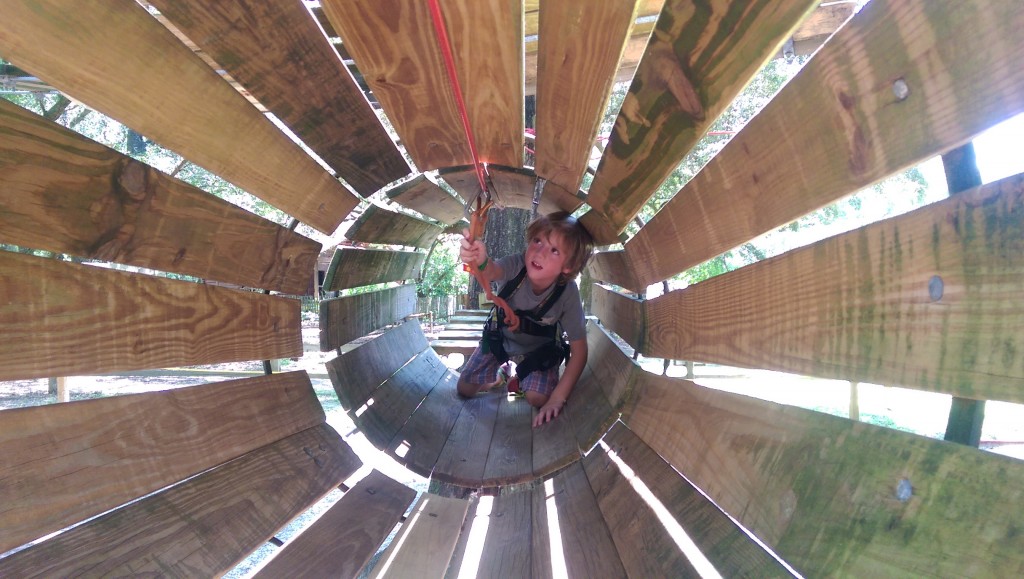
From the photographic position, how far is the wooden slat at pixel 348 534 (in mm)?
1527

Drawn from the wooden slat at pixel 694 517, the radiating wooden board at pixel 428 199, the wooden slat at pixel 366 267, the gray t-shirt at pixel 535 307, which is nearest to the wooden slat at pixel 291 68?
the radiating wooden board at pixel 428 199

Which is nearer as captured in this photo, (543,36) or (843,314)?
(843,314)

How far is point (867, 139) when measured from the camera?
2.89 ft

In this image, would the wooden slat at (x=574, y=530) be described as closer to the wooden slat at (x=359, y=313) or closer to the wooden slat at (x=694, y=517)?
the wooden slat at (x=694, y=517)

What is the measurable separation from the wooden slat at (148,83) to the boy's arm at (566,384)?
1.57m

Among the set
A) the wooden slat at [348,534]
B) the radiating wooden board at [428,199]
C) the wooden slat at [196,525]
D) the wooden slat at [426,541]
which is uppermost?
the radiating wooden board at [428,199]

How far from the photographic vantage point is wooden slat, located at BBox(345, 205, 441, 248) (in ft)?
8.67

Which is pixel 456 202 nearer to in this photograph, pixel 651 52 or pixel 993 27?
pixel 651 52

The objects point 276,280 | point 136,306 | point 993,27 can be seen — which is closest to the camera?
point 993,27

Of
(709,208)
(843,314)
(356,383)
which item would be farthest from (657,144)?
(356,383)

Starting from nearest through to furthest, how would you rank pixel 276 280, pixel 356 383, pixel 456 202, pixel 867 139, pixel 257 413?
pixel 867 139
pixel 257 413
pixel 276 280
pixel 356 383
pixel 456 202

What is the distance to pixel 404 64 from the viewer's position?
1555mm

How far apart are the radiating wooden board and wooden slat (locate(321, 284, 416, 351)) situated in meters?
0.48

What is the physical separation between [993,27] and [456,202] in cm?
293
